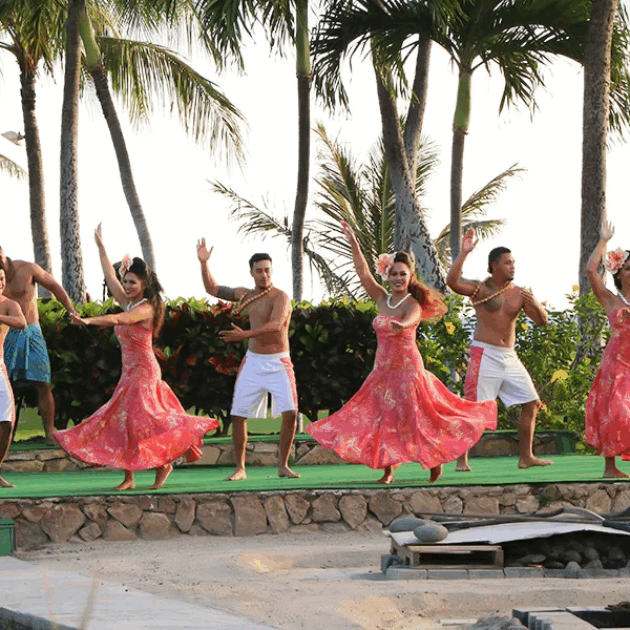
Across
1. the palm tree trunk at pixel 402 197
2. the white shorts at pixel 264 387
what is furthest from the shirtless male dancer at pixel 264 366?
the palm tree trunk at pixel 402 197

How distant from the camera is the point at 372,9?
53.5ft

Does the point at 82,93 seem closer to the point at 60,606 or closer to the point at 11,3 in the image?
the point at 11,3

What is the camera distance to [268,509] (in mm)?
9000

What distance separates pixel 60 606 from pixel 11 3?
13.8m

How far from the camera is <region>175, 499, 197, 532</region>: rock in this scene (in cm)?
890

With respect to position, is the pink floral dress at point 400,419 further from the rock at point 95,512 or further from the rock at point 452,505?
the rock at point 95,512

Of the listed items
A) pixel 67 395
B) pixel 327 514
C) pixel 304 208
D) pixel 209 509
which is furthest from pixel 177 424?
pixel 304 208

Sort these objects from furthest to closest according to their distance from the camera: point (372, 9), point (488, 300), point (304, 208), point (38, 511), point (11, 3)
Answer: point (304, 208) → point (11, 3) → point (372, 9) → point (488, 300) → point (38, 511)

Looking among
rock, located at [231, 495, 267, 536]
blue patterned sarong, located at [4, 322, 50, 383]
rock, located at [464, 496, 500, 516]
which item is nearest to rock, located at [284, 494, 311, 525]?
rock, located at [231, 495, 267, 536]

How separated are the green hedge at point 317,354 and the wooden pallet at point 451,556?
531 cm

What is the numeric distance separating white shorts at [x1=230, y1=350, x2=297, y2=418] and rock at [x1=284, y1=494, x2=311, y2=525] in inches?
31.9

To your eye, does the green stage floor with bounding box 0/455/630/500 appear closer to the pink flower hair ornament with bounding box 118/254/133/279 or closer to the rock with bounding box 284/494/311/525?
the rock with bounding box 284/494/311/525

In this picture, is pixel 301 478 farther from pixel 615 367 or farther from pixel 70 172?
pixel 70 172

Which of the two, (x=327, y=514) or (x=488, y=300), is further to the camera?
(x=488, y=300)
